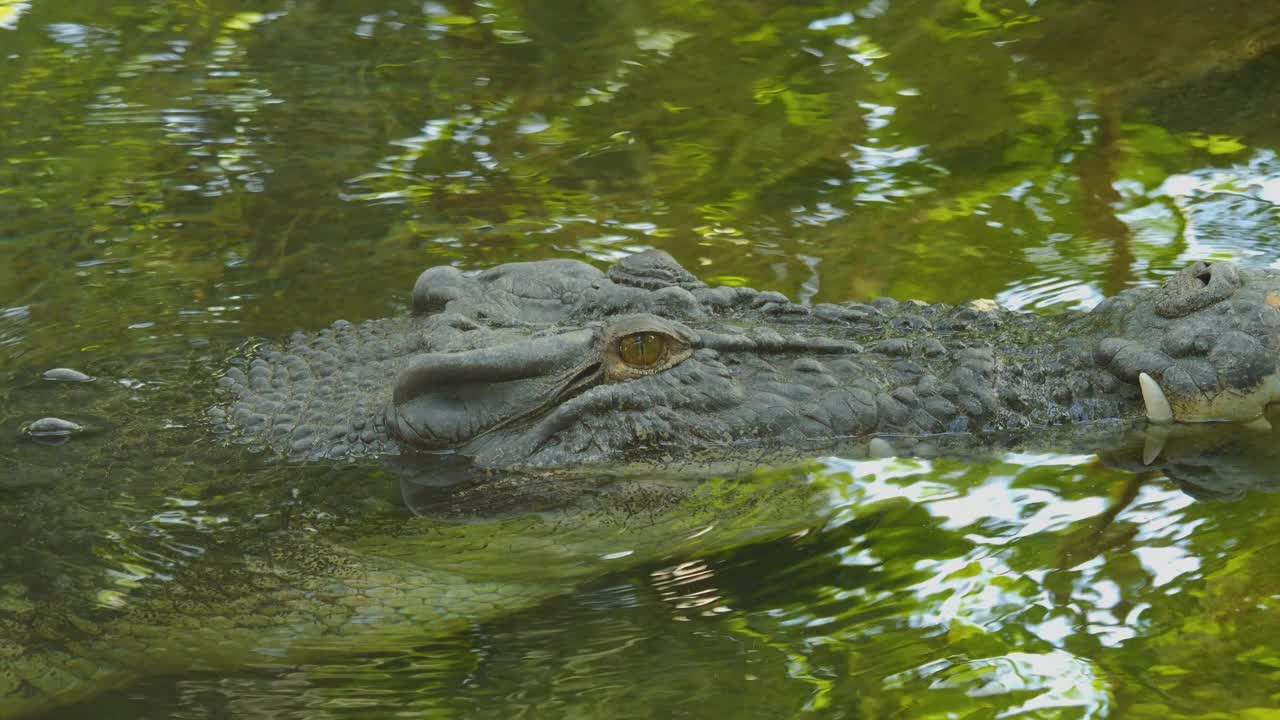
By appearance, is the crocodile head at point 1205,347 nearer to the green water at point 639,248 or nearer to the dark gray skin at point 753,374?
the dark gray skin at point 753,374

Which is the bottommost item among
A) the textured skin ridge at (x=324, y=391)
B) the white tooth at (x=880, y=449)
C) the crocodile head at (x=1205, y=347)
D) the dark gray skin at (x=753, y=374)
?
the textured skin ridge at (x=324, y=391)

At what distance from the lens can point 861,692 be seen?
3105 millimetres

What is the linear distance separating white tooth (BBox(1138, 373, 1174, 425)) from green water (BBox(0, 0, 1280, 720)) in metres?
0.19

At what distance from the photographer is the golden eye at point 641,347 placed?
420 centimetres

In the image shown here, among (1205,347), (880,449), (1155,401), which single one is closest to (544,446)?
(880,449)

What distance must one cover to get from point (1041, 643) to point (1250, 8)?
6062 millimetres

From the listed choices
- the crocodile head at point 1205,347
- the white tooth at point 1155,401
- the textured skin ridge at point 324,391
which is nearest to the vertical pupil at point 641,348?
the textured skin ridge at point 324,391

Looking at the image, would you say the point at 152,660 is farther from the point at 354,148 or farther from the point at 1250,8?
the point at 1250,8

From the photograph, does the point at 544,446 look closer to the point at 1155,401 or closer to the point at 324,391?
the point at 324,391

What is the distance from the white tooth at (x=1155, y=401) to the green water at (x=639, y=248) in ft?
0.62

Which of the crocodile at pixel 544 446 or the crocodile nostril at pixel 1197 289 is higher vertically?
the crocodile nostril at pixel 1197 289

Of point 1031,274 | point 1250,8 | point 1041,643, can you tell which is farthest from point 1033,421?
point 1250,8

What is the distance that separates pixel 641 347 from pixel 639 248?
2010 millimetres

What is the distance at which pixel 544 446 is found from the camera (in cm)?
423
